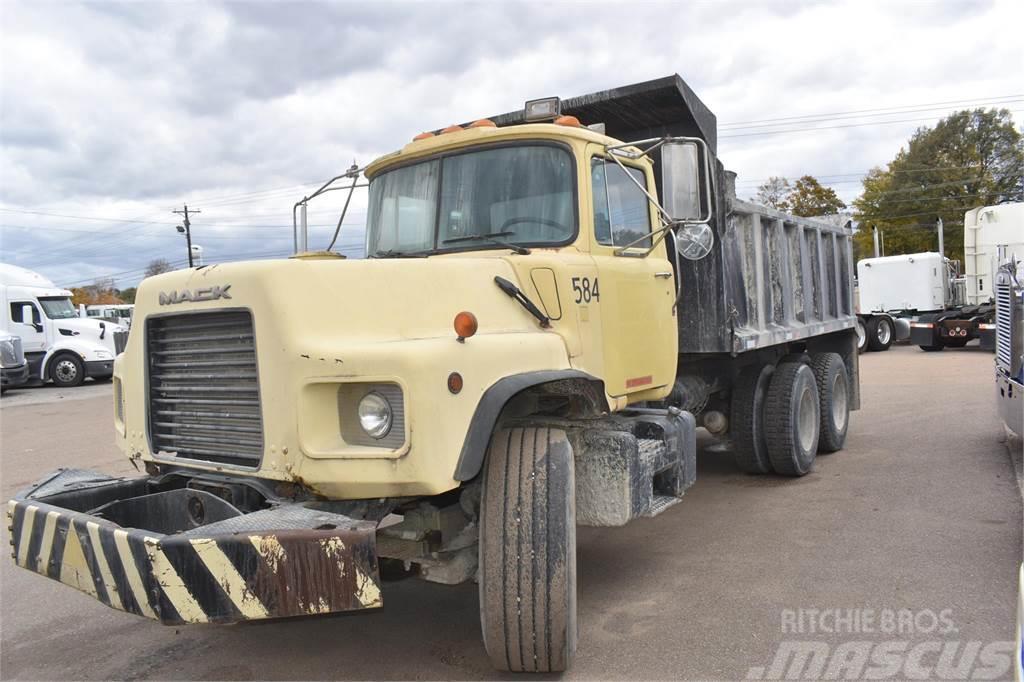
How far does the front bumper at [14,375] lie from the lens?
19.3 meters

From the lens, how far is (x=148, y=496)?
3688mm

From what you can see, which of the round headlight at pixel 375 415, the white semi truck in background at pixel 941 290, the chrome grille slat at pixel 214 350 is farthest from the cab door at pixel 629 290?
the white semi truck in background at pixel 941 290

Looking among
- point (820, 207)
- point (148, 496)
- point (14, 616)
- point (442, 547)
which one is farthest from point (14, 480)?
point (820, 207)

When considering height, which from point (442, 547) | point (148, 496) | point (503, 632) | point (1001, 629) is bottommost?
point (1001, 629)

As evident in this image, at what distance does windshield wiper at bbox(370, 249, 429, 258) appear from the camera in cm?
441

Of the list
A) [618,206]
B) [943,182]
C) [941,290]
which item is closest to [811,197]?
[943,182]

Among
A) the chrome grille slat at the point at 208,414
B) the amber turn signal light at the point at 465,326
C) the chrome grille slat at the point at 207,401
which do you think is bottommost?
the chrome grille slat at the point at 208,414

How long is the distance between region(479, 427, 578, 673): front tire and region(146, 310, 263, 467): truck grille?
100 cm

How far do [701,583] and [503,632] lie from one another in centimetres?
168

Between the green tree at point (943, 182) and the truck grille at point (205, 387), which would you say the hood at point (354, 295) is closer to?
the truck grille at point (205, 387)

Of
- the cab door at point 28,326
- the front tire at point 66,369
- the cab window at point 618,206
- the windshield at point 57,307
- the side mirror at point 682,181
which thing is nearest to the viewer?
the side mirror at point 682,181

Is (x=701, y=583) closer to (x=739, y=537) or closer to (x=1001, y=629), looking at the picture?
(x=739, y=537)

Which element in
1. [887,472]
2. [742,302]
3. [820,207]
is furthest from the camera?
→ [820,207]

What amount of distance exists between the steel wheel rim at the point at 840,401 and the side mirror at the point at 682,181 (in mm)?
4800
